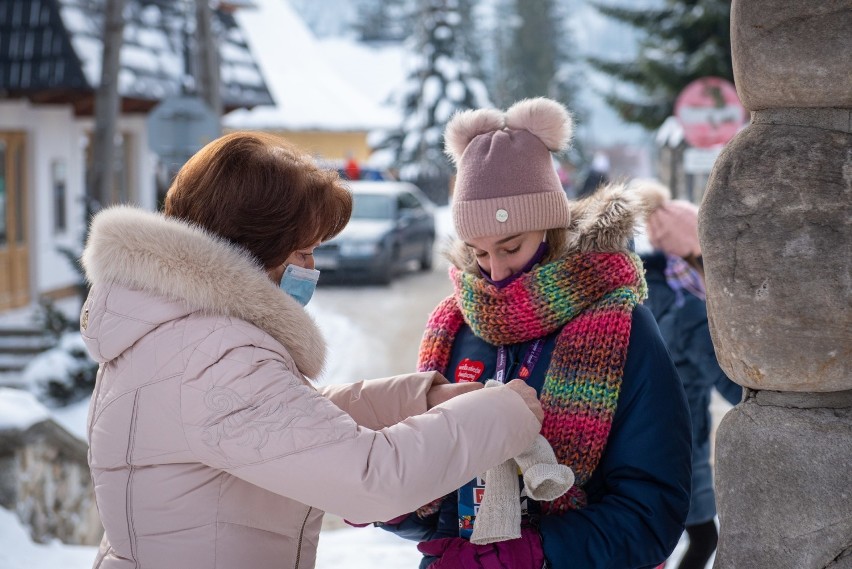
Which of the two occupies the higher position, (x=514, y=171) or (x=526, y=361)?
(x=514, y=171)

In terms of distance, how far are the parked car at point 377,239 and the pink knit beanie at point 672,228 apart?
43.0 ft

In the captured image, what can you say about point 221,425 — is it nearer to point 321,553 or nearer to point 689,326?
point 689,326

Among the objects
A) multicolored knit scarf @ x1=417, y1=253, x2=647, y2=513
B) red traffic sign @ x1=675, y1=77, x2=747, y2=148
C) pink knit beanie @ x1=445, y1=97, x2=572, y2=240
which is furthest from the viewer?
red traffic sign @ x1=675, y1=77, x2=747, y2=148

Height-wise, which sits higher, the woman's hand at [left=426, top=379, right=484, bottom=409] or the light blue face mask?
the light blue face mask

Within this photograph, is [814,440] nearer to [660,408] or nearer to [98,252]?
[660,408]

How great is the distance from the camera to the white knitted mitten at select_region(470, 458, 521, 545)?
2.23 meters

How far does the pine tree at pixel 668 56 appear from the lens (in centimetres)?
1773

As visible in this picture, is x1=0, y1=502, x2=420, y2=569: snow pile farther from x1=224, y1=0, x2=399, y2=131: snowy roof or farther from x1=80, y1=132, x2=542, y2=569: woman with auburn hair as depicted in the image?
x1=224, y1=0, x2=399, y2=131: snowy roof

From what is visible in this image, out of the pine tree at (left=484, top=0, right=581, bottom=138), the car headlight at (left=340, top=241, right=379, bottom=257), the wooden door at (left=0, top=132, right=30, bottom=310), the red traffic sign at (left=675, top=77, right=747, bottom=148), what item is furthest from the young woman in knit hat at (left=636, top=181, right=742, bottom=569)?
the pine tree at (left=484, top=0, right=581, bottom=138)

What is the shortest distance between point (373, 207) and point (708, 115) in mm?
8261

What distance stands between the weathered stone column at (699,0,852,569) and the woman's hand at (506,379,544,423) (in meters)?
0.39

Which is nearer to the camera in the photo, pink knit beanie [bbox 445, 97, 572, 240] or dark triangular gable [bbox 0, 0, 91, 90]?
pink knit beanie [bbox 445, 97, 572, 240]

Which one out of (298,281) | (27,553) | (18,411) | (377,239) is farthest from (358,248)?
(298,281)

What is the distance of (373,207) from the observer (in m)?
19.3
